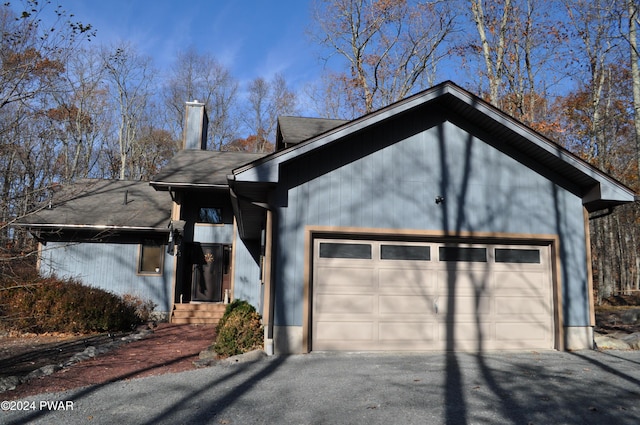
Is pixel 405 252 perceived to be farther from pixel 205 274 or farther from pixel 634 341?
pixel 205 274

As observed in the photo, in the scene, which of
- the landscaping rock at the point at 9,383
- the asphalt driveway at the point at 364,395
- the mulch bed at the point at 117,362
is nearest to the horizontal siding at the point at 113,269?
the mulch bed at the point at 117,362

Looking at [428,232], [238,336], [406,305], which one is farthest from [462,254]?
[238,336]

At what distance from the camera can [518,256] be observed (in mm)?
10070

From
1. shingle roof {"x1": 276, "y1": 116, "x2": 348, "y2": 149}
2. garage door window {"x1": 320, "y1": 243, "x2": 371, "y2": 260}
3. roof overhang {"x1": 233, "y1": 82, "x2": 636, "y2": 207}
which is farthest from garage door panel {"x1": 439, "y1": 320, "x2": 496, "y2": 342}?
shingle roof {"x1": 276, "y1": 116, "x2": 348, "y2": 149}

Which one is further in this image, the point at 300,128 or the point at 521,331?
the point at 300,128

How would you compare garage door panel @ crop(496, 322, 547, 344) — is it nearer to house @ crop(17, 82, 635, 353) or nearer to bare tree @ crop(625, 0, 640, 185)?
house @ crop(17, 82, 635, 353)

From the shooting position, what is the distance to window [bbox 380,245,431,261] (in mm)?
9617

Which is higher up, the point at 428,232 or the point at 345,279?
the point at 428,232

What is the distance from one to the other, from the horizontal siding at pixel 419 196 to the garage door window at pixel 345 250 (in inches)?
16.9

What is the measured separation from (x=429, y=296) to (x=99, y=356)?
6.44 m

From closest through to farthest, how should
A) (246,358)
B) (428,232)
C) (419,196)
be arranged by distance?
(246,358) < (428,232) < (419,196)

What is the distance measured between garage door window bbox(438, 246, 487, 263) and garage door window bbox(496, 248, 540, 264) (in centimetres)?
35

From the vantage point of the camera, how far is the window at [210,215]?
55.4 feet

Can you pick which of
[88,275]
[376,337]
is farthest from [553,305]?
[88,275]
